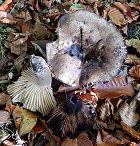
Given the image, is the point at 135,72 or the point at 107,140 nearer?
the point at 107,140

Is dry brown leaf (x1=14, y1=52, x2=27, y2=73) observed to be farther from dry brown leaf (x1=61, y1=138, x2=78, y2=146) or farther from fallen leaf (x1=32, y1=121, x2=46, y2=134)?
dry brown leaf (x1=61, y1=138, x2=78, y2=146)

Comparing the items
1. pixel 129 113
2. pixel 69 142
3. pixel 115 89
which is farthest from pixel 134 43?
pixel 69 142

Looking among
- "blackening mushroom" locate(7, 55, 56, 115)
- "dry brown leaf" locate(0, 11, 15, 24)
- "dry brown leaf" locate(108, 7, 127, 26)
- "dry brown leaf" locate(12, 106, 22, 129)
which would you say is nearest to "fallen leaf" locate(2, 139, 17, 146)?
"dry brown leaf" locate(12, 106, 22, 129)

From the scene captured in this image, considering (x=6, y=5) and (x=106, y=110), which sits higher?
(x=6, y=5)

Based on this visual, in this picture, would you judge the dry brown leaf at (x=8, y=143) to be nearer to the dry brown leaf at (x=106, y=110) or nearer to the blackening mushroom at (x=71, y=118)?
the blackening mushroom at (x=71, y=118)

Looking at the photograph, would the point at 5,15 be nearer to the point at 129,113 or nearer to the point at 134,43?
the point at 134,43

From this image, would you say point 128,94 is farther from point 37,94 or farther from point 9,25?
point 9,25
